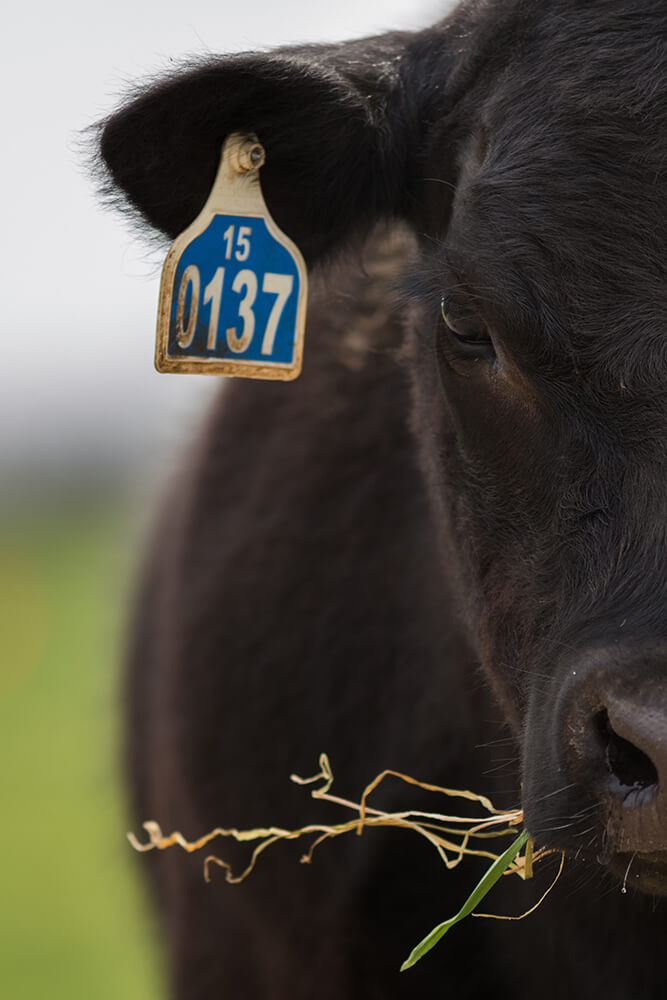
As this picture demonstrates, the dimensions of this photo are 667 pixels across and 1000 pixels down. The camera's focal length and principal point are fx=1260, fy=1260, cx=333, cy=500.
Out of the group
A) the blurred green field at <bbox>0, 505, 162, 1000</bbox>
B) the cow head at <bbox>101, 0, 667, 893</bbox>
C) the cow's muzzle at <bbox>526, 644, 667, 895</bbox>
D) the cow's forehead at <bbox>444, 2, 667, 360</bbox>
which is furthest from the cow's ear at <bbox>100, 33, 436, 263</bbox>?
the blurred green field at <bbox>0, 505, 162, 1000</bbox>

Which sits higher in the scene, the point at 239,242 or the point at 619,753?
the point at 239,242

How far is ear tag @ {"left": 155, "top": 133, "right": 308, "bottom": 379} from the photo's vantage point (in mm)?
2334

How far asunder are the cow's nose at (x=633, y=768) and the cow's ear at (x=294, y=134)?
4.24 feet

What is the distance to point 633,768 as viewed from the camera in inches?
66.1

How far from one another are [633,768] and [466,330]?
86 centimetres

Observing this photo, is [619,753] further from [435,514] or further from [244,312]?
[244,312]

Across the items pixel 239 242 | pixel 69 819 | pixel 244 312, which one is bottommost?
pixel 69 819

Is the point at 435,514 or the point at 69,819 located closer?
the point at 435,514

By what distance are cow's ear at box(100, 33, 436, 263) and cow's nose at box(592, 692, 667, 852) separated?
1291mm

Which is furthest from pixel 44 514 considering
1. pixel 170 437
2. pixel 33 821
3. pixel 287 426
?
pixel 287 426

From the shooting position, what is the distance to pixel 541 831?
1.86m

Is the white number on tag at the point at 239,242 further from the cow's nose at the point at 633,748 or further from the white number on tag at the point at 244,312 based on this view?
the cow's nose at the point at 633,748

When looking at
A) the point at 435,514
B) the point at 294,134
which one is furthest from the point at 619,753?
the point at 294,134

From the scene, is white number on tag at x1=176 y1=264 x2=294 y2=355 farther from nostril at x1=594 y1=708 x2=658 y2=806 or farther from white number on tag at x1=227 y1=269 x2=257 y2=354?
nostril at x1=594 y1=708 x2=658 y2=806
